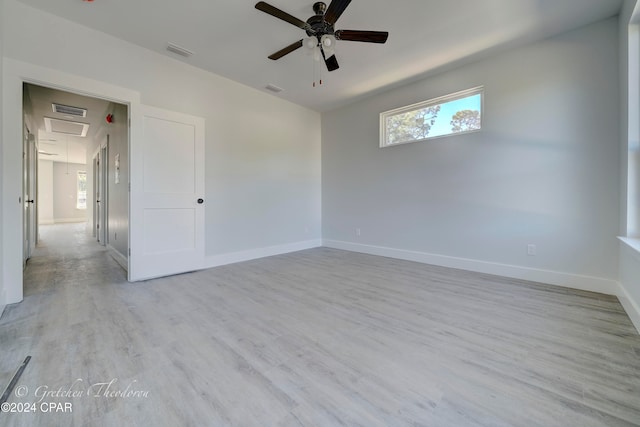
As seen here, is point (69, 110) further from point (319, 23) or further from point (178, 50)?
point (319, 23)

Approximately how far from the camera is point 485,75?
3.52 metres

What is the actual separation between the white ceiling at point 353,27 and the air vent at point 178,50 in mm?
64

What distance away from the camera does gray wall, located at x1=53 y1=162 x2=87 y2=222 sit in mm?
10758

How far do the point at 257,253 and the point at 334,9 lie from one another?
366 centimetres

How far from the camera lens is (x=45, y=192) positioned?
10.4 m

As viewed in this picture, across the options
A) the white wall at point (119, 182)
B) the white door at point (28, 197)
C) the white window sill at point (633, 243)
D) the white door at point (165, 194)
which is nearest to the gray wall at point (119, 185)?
the white wall at point (119, 182)

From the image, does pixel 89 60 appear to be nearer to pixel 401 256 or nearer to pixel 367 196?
pixel 367 196

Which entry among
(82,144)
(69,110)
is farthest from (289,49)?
(82,144)

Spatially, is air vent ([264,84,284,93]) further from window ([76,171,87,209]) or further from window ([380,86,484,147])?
window ([76,171,87,209])

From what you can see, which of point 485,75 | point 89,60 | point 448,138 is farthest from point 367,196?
point 89,60

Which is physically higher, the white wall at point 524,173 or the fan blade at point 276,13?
the fan blade at point 276,13

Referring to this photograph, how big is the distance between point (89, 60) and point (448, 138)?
4.72 metres

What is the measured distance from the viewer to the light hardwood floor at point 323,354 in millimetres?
1243

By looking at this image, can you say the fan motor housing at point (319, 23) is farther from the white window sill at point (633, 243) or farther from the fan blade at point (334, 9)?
the white window sill at point (633, 243)
